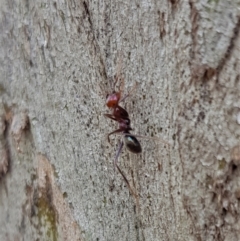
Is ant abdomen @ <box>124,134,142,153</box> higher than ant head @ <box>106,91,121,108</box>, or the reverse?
ant head @ <box>106,91,121,108</box>

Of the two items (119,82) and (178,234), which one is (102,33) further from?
(178,234)

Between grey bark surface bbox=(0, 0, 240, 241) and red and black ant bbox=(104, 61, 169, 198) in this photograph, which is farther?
red and black ant bbox=(104, 61, 169, 198)

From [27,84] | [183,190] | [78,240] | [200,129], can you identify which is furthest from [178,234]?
[27,84]
